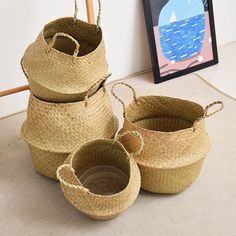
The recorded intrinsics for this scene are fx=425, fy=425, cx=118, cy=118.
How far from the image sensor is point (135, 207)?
48.4 inches

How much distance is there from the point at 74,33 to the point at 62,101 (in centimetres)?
26

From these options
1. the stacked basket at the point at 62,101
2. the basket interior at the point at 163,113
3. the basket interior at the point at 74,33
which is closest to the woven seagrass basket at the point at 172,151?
the basket interior at the point at 163,113

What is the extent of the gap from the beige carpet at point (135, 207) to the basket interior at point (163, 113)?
174 millimetres

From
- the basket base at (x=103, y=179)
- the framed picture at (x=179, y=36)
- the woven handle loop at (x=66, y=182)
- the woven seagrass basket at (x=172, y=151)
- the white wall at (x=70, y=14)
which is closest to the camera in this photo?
the woven handle loop at (x=66, y=182)

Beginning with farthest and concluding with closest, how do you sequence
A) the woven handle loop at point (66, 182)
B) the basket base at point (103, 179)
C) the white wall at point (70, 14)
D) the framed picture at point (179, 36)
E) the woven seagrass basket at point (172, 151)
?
1. the framed picture at point (179, 36)
2. the white wall at point (70, 14)
3. the basket base at point (103, 179)
4. the woven seagrass basket at point (172, 151)
5. the woven handle loop at point (66, 182)

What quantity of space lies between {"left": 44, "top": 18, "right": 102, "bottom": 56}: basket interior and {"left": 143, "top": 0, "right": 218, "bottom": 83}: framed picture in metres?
0.49

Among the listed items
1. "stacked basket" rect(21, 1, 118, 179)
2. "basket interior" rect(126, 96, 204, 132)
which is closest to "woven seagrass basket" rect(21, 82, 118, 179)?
"stacked basket" rect(21, 1, 118, 179)

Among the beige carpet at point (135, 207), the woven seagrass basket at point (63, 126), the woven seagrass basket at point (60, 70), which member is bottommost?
the beige carpet at point (135, 207)

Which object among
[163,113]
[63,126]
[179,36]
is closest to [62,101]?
[63,126]

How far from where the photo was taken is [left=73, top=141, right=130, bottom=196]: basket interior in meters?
1.22

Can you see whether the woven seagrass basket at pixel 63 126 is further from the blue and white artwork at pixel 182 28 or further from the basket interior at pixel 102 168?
the blue and white artwork at pixel 182 28

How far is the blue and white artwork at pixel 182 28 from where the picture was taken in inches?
71.1

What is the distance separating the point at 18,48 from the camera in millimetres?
1564

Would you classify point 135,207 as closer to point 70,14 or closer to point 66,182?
point 66,182
